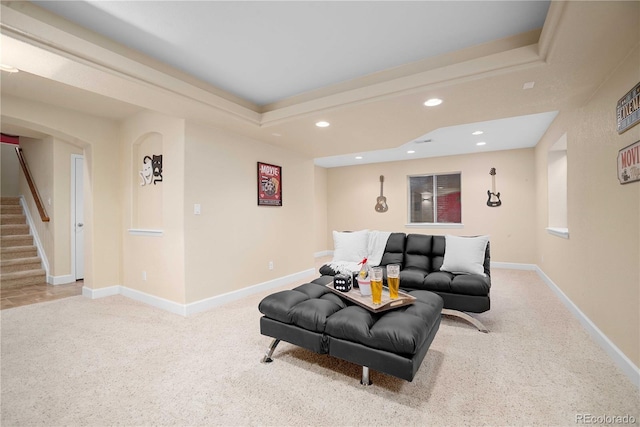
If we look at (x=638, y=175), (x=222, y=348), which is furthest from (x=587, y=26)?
(x=222, y=348)

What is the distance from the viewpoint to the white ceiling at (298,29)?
188 cm

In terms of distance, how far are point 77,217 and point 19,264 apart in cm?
111


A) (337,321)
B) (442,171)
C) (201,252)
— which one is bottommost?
(337,321)

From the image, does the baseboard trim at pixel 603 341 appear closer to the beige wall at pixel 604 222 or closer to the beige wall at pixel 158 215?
the beige wall at pixel 604 222

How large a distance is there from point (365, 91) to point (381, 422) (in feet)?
8.28

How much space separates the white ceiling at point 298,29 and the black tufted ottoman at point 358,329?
6.48ft

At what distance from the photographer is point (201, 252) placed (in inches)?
139

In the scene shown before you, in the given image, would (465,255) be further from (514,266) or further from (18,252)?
(18,252)

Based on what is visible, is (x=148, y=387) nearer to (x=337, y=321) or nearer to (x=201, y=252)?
(x=337, y=321)

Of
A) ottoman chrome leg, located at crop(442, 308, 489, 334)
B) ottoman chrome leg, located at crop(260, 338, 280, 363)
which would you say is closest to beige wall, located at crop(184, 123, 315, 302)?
ottoman chrome leg, located at crop(260, 338, 280, 363)

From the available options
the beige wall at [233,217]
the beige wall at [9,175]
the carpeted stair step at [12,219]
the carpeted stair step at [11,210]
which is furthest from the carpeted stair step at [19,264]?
the beige wall at [233,217]

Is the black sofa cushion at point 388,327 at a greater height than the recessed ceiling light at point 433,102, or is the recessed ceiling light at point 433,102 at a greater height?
the recessed ceiling light at point 433,102

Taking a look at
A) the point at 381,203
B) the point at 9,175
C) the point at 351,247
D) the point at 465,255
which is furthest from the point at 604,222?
the point at 9,175

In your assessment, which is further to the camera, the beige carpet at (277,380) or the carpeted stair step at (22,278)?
the carpeted stair step at (22,278)
